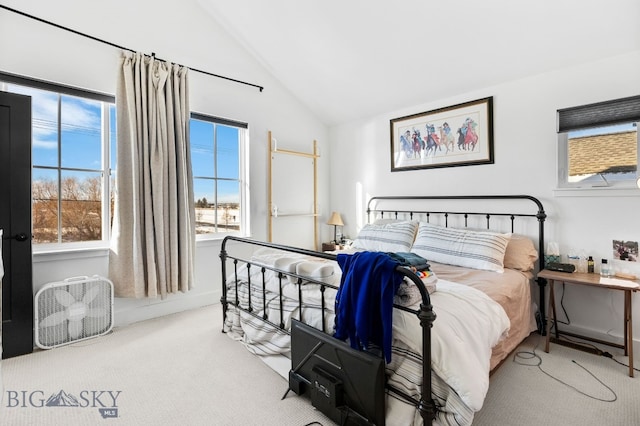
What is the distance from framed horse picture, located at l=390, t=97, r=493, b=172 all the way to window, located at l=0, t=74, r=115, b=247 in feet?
9.83

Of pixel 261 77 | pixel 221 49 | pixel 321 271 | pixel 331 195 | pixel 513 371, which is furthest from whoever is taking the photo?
pixel 331 195

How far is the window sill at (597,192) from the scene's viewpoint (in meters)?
2.41

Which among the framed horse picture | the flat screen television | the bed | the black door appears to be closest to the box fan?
the black door

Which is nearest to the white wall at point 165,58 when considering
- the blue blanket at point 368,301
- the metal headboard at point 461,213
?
the metal headboard at point 461,213

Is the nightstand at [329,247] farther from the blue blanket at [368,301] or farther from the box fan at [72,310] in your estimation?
the blue blanket at [368,301]

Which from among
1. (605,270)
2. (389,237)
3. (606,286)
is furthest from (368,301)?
(605,270)

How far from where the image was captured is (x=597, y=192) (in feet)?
8.36

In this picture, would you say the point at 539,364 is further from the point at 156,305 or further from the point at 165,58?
the point at 165,58

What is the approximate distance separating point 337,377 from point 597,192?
97.3 inches

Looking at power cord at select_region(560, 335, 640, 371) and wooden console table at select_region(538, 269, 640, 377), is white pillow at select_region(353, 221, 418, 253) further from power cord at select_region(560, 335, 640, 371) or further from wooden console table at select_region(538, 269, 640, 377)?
power cord at select_region(560, 335, 640, 371)

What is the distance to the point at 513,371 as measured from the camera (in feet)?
7.18

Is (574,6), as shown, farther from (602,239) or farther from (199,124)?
(199,124)

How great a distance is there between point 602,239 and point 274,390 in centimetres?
269

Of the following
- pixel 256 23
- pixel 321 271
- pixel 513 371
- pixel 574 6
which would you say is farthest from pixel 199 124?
pixel 513 371
